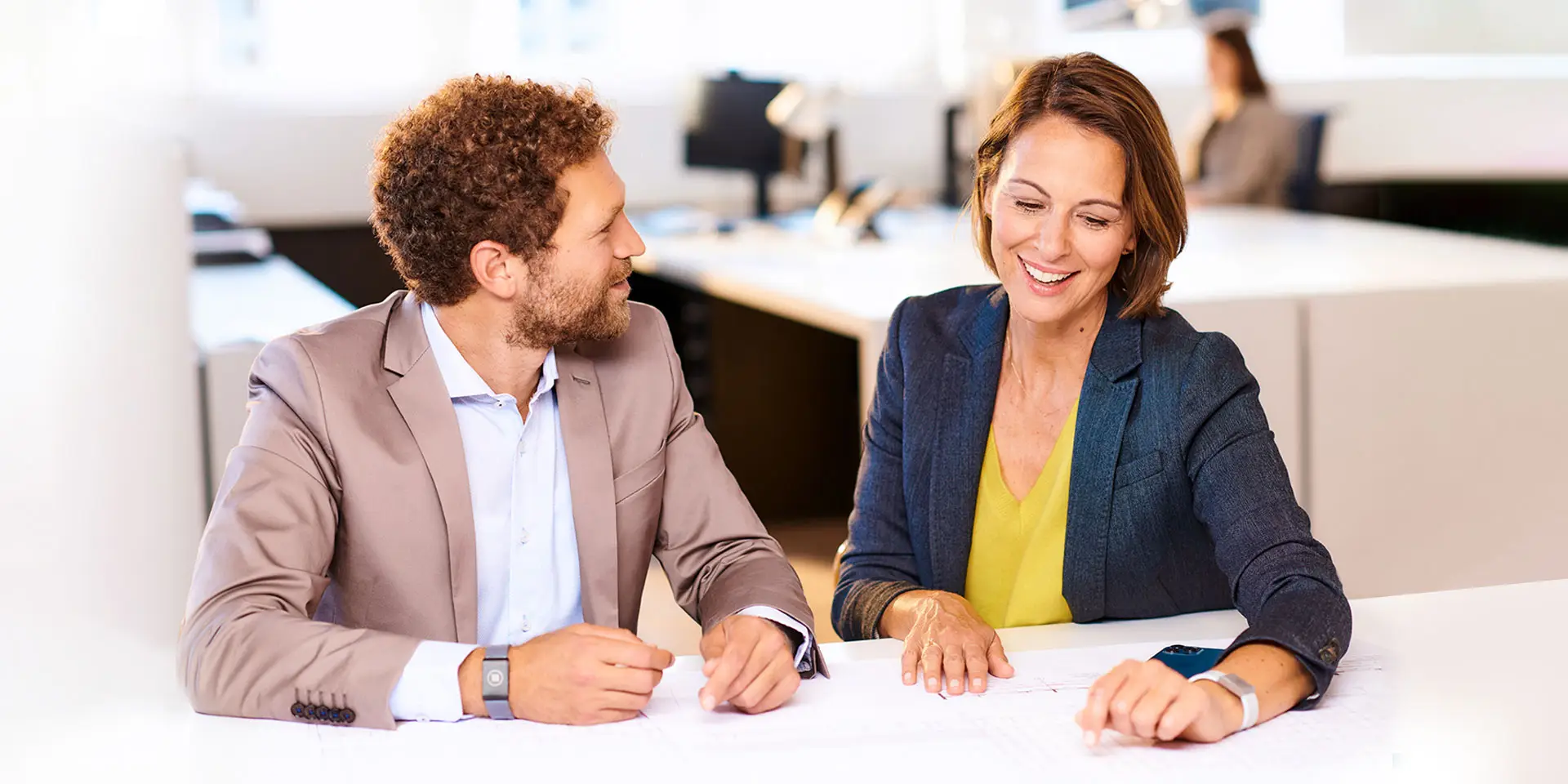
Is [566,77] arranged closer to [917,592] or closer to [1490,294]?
[1490,294]

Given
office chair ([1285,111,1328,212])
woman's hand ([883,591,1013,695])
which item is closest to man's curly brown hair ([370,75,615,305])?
woman's hand ([883,591,1013,695])

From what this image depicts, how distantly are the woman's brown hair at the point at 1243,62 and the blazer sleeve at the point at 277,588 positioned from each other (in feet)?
15.5

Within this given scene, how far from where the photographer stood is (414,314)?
165cm

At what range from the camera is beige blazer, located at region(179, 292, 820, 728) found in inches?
52.9

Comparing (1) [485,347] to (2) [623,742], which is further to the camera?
(1) [485,347]

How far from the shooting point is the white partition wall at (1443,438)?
2885 millimetres

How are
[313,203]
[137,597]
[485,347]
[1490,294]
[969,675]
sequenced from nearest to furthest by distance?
[969,675]
[485,347]
[137,597]
[1490,294]
[313,203]

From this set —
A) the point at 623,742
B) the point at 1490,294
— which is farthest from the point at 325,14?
the point at 623,742

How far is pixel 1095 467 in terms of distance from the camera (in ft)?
5.66

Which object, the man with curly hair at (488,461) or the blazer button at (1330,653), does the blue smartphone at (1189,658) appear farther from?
the man with curly hair at (488,461)

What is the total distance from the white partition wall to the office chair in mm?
3122

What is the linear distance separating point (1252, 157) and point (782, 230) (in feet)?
6.04

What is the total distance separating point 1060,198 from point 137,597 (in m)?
1.17

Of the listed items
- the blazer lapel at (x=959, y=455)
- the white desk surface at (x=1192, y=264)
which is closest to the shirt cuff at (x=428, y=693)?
the blazer lapel at (x=959, y=455)
